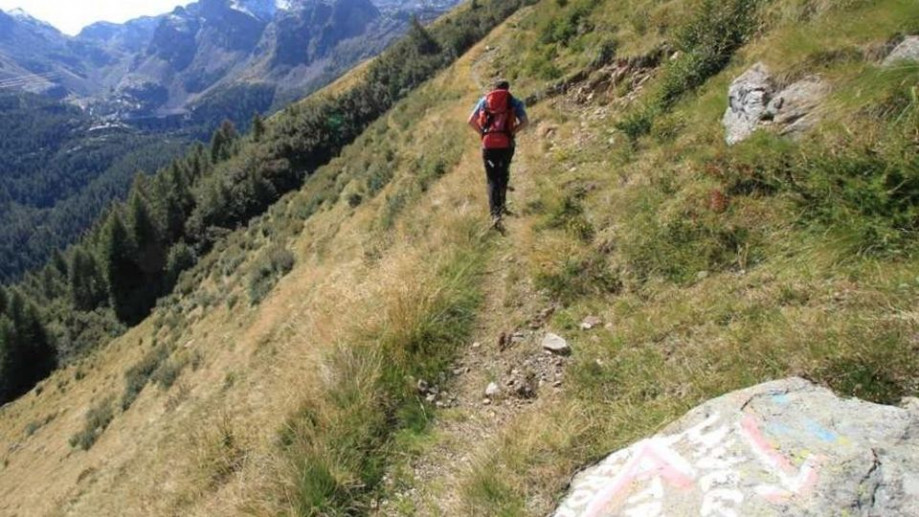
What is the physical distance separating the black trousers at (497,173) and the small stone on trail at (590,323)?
3.44 meters

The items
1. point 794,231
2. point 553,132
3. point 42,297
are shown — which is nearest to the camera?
point 794,231

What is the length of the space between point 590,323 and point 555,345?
481 mm

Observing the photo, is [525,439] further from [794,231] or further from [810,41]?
[810,41]

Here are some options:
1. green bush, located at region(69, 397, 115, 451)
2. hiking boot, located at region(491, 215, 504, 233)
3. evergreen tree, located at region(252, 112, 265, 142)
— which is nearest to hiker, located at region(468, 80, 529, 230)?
hiking boot, located at region(491, 215, 504, 233)

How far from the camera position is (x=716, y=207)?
6102 mm

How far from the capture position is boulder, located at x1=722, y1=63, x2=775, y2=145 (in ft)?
23.0

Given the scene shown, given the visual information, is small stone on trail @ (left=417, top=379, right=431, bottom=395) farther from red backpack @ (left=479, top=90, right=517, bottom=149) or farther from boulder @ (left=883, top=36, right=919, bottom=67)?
boulder @ (left=883, top=36, right=919, bottom=67)

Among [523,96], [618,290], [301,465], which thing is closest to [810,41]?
[618,290]

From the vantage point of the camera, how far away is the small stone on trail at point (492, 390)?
5246mm

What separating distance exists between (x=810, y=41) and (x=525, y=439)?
21.9 ft

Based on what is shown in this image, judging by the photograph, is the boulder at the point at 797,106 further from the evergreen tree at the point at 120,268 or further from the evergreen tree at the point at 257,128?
the evergreen tree at the point at 257,128

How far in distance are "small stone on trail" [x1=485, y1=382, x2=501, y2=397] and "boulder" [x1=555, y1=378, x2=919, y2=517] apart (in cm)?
187

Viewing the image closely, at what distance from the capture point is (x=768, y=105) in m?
6.89

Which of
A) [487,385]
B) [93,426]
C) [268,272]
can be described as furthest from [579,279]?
[93,426]
